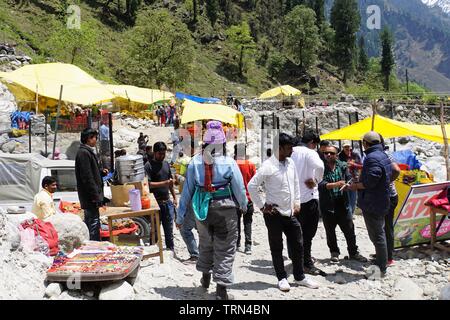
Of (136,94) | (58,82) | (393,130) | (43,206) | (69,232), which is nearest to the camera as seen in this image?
(69,232)

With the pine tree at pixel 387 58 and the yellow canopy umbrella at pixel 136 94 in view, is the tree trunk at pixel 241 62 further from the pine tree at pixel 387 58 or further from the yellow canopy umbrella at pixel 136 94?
the yellow canopy umbrella at pixel 136 94

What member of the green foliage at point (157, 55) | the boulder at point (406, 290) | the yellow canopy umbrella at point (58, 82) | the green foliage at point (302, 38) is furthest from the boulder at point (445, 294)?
the green foliage at point (302, 38)

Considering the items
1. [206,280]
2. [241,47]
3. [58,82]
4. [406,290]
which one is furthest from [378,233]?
[241,47]

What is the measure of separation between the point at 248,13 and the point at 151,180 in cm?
7884

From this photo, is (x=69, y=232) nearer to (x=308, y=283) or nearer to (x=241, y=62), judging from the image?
(x=308, y=283)

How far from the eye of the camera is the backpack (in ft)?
15.3

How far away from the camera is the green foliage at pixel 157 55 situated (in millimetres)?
34641

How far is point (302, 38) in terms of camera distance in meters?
67.8

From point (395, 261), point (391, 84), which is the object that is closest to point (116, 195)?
point (395, 261)

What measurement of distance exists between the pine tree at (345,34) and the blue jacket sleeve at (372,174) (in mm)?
71866

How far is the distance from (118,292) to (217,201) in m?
1.17

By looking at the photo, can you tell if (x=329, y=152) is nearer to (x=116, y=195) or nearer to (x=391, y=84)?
(x=116, y=195)

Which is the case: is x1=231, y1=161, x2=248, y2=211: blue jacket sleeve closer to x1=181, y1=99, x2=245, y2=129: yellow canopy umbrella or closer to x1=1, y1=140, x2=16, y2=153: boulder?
x1=181, y1=99, x2=245, y2=129: yellow canopy umbrella

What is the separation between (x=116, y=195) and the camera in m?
5.76
